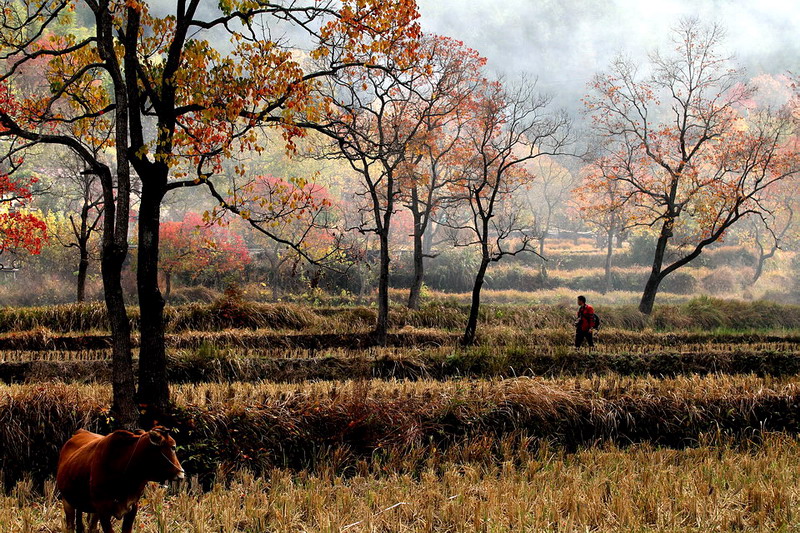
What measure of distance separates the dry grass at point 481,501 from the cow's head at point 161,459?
1.78 meters

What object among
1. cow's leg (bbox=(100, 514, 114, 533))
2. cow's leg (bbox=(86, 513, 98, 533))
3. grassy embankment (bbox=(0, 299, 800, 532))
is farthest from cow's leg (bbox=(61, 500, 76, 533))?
grassy embankment (bbox=(0, 299, 800, 532))

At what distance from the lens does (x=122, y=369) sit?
6.64 metres

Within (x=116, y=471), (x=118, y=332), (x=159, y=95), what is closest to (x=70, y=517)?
(x=116, y=471)

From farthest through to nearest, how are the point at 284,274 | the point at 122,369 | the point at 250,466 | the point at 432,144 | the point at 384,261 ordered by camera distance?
1. the point at 284,274
2. the point at 432,144
3. the point at 384,261
4. the point at 250,466
5. the point at 122,369

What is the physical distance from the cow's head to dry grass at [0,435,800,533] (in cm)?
178

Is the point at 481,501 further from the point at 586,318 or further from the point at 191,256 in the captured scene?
the point at 191,256

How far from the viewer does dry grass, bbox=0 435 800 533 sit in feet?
16.7

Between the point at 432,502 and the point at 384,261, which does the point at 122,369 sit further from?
the point at 384,261

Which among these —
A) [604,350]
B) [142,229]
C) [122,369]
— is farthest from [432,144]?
[122,369]

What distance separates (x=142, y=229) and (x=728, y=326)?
22955mm

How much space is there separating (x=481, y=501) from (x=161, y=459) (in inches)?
135

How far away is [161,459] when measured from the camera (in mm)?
3209

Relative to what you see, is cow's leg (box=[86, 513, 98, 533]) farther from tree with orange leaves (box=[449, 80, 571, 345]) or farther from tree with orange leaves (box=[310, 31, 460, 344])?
tree with orange leaves (box=[449, 80, 571, 345])

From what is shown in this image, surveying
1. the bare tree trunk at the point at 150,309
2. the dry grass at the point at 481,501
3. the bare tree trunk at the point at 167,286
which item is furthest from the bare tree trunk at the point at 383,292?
the bare tree trunk at the point at 167,286
